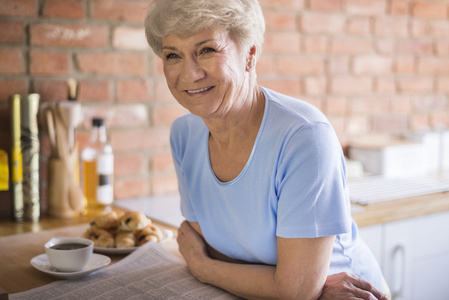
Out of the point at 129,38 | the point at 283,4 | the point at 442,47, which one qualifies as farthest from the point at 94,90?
the point at 442,47

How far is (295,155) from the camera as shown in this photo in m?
1.10

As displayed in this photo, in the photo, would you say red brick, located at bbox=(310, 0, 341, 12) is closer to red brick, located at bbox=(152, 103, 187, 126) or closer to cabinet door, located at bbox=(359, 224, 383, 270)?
red brick, located at bbox=(152, 103, 187, 126)

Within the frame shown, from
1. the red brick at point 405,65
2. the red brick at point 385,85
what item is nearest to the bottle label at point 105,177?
the red brick at point 385,85

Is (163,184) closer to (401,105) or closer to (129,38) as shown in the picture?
(129,38)

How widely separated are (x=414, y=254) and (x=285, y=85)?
90cm

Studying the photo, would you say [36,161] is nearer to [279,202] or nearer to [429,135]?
[279,202]

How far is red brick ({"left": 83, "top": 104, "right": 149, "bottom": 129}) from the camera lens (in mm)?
1945

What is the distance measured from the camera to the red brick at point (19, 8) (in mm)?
1731

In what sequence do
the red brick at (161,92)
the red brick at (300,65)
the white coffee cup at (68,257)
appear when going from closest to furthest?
the white coffee cup at (68,257) → the red brick at (161,92) → the red brick at (300,65)

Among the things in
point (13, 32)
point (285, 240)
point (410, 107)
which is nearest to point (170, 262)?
point (285, 240)

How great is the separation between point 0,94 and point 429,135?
6.30ft

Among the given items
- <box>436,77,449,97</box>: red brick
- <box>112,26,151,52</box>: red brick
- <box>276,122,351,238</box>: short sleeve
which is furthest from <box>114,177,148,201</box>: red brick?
<box>436,77,449,97</box>: red brick

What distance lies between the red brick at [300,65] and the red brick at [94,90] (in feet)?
2.59

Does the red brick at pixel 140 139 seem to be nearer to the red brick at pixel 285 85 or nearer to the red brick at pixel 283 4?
the red brick at pixel 285 85
